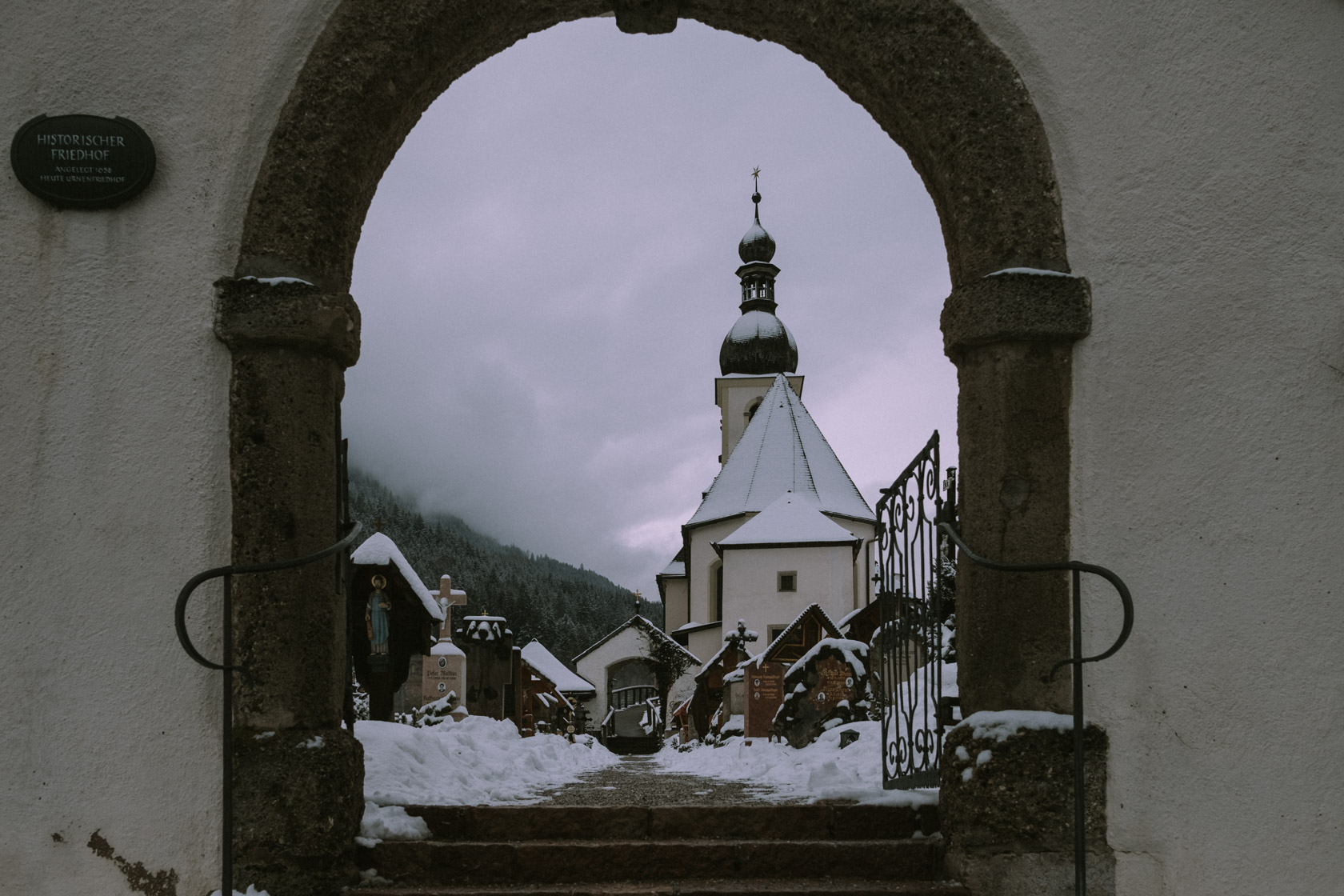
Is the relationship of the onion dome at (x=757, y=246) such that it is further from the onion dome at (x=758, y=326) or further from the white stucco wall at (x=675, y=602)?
the white stucco wall at (x=675, y=602)

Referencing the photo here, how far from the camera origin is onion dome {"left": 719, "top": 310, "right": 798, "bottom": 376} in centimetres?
4481

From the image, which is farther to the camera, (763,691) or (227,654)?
(763,691)

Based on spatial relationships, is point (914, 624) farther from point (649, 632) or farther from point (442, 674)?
point (649, 632)

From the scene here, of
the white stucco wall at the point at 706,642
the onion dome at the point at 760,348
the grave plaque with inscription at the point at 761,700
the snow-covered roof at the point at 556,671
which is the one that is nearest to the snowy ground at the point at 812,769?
the grave plaque with inscription at the point at 761,700

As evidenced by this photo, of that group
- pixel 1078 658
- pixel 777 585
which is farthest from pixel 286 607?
pixel 777 585

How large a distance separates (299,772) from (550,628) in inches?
2416

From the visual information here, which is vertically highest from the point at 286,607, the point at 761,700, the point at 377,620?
the point at 286,607

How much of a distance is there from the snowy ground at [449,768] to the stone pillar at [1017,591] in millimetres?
2237

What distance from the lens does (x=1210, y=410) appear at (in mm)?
4426

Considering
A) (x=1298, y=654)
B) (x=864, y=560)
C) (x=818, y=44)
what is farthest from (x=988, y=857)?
(x=864, y=560)

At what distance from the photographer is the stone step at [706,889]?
4.15m

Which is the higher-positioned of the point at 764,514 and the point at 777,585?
the point at 764,514

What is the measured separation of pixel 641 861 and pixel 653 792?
2.05 meters

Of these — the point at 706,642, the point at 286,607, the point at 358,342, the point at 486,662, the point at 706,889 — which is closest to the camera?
the point at 706,889
